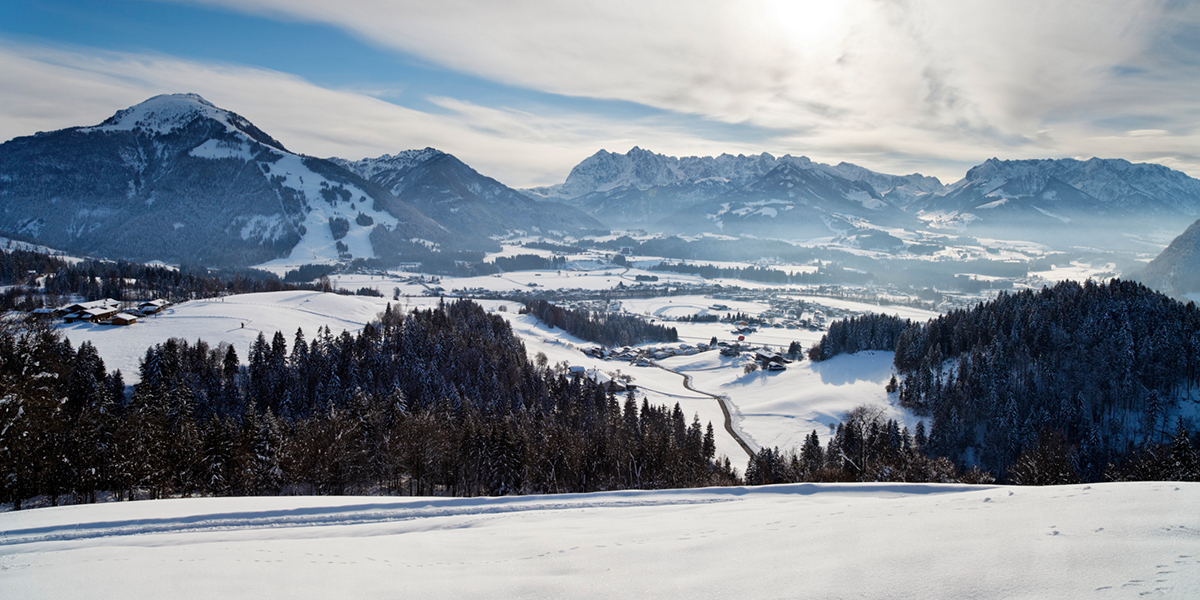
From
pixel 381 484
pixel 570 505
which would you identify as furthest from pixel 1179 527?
pixel 381 484

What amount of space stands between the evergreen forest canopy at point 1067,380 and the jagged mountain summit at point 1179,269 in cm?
12571

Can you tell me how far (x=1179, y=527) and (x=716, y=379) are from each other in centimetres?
8186

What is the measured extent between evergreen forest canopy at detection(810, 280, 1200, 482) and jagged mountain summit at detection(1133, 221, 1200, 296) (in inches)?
4949

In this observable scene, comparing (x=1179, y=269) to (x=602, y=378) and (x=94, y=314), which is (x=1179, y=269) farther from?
(x=94, y=314)

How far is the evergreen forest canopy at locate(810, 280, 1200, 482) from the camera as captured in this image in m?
54.8

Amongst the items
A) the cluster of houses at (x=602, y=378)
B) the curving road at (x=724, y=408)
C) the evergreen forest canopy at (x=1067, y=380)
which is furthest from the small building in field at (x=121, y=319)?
the evergreen forest canopy at (x=1067, y=380)

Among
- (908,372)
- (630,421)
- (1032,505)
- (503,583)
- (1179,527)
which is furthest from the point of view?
(908,372)

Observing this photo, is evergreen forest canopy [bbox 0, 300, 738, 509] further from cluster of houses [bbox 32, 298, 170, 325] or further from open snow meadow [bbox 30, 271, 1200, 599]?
cluster of houses [bbox 32, 298, 170, 325]

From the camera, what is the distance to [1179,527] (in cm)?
920

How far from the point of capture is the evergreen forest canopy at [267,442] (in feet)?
94.5

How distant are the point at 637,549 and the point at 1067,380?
2864 inches

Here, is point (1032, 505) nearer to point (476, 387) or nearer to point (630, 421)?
point (630, 421)

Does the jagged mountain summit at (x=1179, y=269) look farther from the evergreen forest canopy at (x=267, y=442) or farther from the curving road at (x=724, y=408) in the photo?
the evergreen forest canopy at (x=267, y=442)

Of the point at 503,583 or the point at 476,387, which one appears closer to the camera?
the point at 503,583
